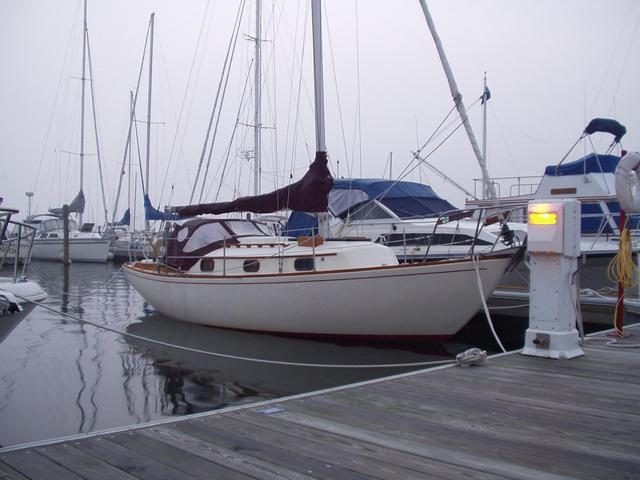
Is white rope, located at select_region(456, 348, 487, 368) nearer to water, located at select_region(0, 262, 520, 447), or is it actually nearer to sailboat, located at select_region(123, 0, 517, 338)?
sailboat, located at select_region(123, 0, 517, 338)

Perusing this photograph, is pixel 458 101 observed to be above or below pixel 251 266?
above

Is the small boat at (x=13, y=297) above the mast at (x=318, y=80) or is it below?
below

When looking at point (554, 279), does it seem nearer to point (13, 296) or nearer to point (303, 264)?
point (303, 264)

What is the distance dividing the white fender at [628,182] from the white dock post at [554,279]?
0.82 meters

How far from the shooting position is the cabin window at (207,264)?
12.3m

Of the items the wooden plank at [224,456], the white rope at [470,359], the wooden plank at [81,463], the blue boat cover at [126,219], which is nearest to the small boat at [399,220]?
the white rope at [470,359]

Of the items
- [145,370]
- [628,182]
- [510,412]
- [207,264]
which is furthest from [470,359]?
[207,264]

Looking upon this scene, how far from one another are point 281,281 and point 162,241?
4.28 m

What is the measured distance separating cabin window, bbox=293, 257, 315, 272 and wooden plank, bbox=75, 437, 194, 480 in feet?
23.6

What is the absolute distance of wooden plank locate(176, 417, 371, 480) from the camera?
315 centimetres

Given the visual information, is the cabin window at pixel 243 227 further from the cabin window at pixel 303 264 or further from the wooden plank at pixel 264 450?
the wooden plank at pixel 264 450

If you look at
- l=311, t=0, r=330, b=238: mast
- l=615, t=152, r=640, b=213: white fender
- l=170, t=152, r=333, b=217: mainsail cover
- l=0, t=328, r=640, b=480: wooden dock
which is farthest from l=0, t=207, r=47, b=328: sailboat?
l=615, t=152, r=640, b=213: white fender

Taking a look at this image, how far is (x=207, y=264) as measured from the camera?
12.4 metres

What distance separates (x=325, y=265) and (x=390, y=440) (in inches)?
274
